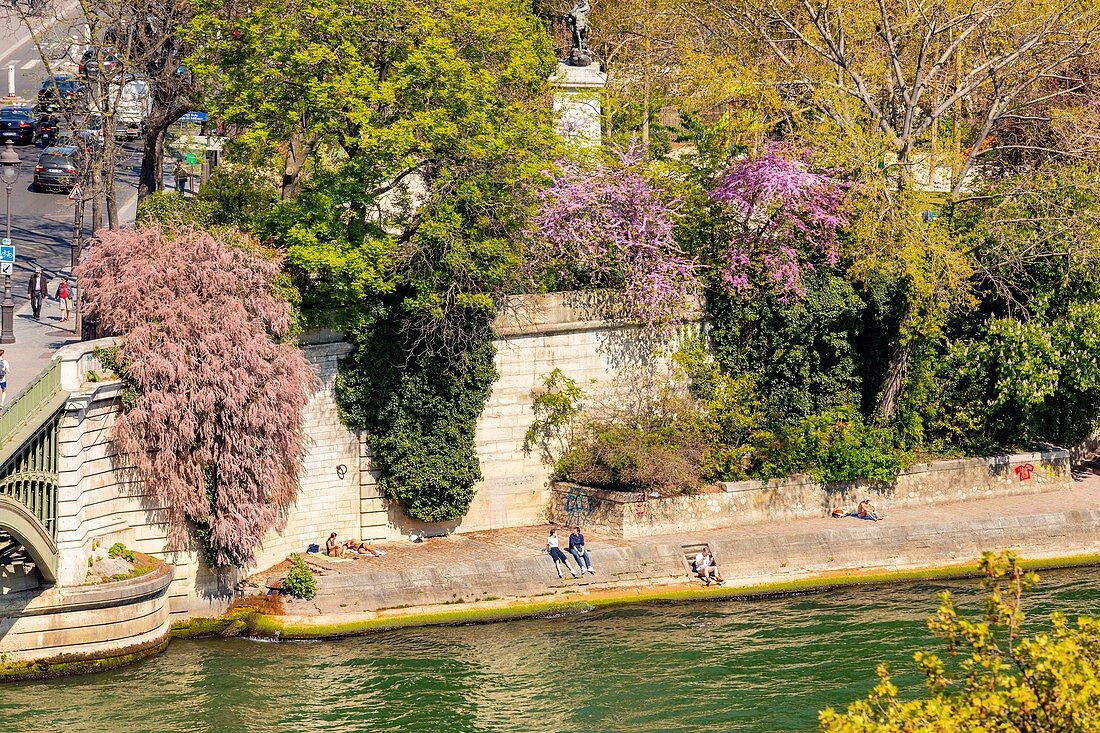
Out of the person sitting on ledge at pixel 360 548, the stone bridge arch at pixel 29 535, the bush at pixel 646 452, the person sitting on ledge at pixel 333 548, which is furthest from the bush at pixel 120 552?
the bush at pixel 646 452

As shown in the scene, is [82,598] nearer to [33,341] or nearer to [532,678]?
[532,678]

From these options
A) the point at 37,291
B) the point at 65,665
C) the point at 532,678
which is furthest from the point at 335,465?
the point at 37,291

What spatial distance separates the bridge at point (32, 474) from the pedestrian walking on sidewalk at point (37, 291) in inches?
474

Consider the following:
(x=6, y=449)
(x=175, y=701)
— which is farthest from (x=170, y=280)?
(x=175, y=701)

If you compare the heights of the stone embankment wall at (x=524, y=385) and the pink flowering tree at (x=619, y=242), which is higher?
the pink flowering tree at (x=619, y=242)

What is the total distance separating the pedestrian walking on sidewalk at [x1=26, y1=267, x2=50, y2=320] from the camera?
43162 mm

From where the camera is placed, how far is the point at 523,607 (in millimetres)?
36688

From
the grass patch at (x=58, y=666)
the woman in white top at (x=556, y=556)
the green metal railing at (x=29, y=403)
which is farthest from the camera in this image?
the woman in white top at (x=556, y=556)

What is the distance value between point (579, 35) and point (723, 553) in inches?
569

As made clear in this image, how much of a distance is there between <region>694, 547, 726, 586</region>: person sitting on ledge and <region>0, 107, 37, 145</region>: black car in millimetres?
31935

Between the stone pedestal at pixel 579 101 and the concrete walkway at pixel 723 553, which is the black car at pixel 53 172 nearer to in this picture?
Answer: the stone pedestal at pixel 579 101

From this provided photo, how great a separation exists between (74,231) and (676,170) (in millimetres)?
18947

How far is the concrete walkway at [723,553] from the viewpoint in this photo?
36.0m

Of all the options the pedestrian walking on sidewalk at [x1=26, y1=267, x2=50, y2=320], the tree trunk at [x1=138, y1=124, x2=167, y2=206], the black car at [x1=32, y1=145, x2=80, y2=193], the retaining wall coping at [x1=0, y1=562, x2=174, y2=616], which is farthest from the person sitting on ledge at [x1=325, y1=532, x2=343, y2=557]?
the black car at [x1=32, y1=145, x2=80, y2=193]
